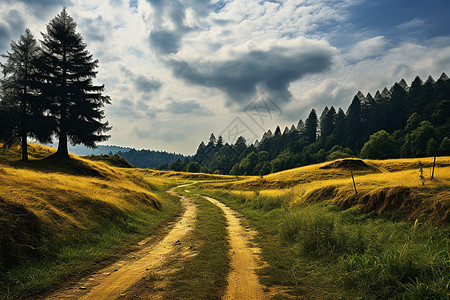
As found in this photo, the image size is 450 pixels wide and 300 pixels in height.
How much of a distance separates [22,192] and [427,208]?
17.8 metres

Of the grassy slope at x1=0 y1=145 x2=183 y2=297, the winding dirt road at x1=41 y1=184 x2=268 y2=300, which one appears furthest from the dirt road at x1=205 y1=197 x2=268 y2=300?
the grassy slope at x1=0 y1=145 x2=183 y2=297

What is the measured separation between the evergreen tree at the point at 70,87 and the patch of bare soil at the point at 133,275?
81.5 ft

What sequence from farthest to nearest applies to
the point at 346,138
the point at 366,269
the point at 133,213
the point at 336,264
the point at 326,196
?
the point at 346,138 < the point at 326,196 < the point at 133,213 < the point at 336,264 < the point at 366,269

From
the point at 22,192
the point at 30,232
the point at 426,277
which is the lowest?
the point at 426,277

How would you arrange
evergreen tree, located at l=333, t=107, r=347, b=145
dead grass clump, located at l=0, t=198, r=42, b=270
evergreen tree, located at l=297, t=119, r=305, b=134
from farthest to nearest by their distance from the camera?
evergreen tree, located at l=297, t=119, r=305, b=134, evergreen tree, located at l=333, t=107, r=347, b=145, dead grass clump, located at l=0, t=198, r=42, b=270

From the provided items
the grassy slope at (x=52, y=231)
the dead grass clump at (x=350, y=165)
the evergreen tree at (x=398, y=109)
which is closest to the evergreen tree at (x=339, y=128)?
the evergreen tree at (x=398, y=109)

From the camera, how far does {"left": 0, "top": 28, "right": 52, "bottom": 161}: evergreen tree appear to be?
24562mm

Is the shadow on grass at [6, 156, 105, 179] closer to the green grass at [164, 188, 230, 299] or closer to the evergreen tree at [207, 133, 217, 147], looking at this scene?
the green grass at [164, 188, 230, 299]

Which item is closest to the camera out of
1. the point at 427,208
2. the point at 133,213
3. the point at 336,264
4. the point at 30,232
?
the point at 336,264

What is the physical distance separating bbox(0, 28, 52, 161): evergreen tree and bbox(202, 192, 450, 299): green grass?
28.5 m

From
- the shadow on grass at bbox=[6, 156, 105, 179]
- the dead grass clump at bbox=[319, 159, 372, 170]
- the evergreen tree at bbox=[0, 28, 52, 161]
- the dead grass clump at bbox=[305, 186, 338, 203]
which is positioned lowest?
the dead grass clump at bbox=[305, 186, 338, 203]

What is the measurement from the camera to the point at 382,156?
206 ft

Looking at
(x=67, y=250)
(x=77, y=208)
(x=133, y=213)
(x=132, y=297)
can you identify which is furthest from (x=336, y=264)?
(x=133, y=213)

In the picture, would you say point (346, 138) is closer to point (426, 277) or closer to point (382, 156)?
point (382, 156)
